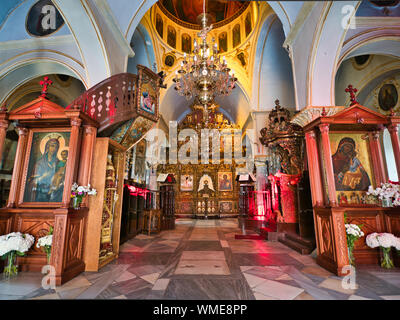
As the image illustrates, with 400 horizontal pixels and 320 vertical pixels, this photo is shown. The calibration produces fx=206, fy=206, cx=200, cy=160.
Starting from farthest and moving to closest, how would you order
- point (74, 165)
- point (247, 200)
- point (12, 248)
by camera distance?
1. point (247, 200)
2. point (74, 165)
3. point (12, 248)

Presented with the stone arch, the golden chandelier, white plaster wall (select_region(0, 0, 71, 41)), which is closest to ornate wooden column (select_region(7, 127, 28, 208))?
the stone arch

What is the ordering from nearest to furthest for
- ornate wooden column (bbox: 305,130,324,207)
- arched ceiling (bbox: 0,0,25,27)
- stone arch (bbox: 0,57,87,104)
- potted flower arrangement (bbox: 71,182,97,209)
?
potted flower arrangement (bbox: 71,182,97,209) → ornate wooden column (bbox: 305,130,324,207) → arched ceiling (bbox: 0,0,25,27) → stone arch (bbox: 0,57,87,104)

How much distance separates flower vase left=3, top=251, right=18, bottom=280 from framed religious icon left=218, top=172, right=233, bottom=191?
10.7 meters

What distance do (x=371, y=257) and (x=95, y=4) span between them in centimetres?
736

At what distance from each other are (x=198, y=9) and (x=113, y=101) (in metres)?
9.81

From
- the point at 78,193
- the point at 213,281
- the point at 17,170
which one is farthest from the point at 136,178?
the point at 213,281

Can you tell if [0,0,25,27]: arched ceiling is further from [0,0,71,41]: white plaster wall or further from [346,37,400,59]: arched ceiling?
[346,37,400,59]: arched ceiling

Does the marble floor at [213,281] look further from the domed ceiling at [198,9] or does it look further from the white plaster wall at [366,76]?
the domed ceiling at [198,9]

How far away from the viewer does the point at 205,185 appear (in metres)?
13.1

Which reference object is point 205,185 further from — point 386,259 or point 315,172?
point 386,259

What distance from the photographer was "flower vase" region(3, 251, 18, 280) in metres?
3.09

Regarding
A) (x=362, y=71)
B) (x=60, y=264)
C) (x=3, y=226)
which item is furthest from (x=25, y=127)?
(x=362, y=71)

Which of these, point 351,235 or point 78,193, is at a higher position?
point 78,193
